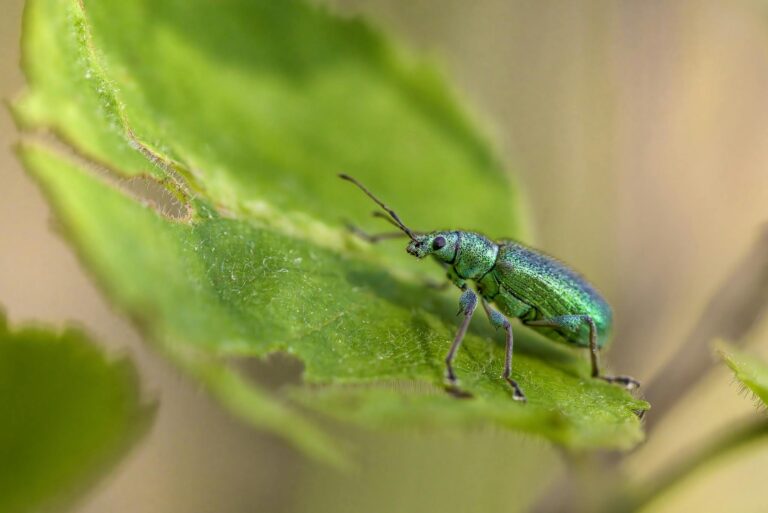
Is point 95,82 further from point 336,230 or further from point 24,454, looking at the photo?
point 336,230

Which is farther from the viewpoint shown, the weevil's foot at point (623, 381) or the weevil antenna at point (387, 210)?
the weevil antenna at point (387, 210)

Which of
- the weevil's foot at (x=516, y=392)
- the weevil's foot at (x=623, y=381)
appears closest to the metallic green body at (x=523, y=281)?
the weevil's foot at (x=623, y=381)

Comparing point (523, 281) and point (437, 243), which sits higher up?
point (523, 281)

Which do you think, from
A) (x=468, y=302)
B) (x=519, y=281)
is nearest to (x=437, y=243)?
(x=468, y=302)

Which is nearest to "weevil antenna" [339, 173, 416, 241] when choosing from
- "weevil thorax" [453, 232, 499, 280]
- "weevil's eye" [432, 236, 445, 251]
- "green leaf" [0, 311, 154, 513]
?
"weevil's eye" [432, 236, 445, 251]

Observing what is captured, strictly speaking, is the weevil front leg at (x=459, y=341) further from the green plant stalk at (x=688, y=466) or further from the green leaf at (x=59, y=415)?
the green leaf at (x=59, y=415)

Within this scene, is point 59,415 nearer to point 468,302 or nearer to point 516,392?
point 516,392

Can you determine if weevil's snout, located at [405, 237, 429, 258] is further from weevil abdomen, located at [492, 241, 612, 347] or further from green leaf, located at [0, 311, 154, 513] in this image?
Result: green leaf, located at [0, 311, 154, 513]
